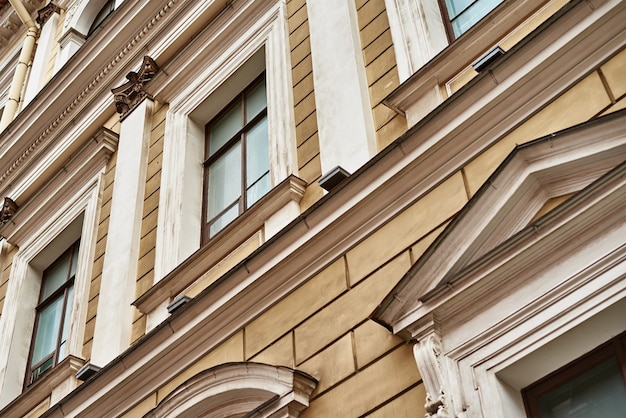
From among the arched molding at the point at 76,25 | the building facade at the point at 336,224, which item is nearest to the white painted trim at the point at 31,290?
the building facade at the point at 336,224

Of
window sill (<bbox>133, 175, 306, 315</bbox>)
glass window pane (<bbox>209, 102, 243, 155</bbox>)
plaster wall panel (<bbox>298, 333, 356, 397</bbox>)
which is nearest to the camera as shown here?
plaster wall panel (<bbox>298, 333, 356, 397</bbox>)

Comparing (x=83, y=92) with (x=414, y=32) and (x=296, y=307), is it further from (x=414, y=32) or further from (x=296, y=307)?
(x=296, y=307)

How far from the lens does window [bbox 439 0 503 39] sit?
7.24m

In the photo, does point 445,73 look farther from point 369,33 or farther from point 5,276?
point 5,276

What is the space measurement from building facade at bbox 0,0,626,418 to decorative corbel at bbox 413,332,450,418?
1 centimetres

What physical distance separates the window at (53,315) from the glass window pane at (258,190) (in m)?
2.49

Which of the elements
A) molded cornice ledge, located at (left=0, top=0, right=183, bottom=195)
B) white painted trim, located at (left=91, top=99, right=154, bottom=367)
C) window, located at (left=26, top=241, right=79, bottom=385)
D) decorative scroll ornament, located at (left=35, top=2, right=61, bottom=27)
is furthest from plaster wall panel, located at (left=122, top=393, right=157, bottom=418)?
decorative scroll ornament, located at (left=35, top=2, right=61, bottom=27)

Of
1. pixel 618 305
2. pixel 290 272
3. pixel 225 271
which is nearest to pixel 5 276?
pixel 225 271

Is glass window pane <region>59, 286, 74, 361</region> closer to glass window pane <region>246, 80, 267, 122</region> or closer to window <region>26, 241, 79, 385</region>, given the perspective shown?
window <region>26, 241, 79, 385</region>

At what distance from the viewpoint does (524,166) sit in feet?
17.9

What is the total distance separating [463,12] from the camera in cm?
748

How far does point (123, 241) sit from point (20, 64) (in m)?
6.65

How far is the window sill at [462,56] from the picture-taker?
6395 millimetres

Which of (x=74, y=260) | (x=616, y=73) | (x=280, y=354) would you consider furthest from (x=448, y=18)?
(x=74, y=260)
